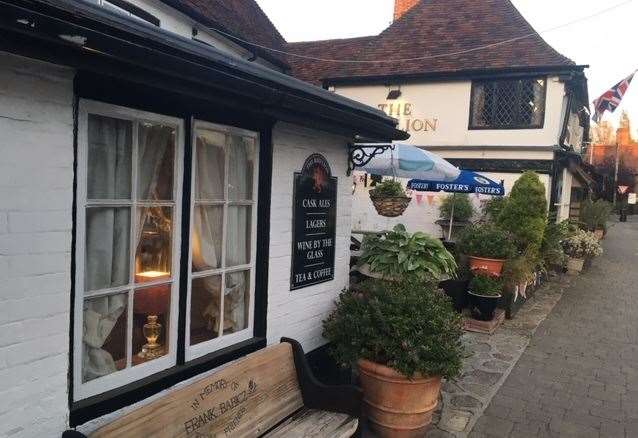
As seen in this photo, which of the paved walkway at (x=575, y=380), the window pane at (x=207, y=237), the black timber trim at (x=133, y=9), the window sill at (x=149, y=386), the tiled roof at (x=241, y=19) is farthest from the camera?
the tiled roof at (x=241, y=19)

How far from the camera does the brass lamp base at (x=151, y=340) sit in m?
3.17

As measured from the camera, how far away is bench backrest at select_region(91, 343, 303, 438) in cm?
263

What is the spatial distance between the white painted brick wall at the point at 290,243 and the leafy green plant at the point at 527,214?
18.5ft

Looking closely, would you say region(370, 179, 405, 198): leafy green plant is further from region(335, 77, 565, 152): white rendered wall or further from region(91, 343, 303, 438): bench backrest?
region(335, 77, 565, 152): white rendered wall

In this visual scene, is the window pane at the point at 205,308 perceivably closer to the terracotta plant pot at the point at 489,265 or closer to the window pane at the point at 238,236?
the window pane at the point at 238,236

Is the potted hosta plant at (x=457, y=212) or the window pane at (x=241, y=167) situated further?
the potted hosta plant at (x=457, y=212)

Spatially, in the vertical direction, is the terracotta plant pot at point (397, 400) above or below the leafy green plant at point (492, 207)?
below

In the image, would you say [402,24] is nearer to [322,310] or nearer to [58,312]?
[322,310]

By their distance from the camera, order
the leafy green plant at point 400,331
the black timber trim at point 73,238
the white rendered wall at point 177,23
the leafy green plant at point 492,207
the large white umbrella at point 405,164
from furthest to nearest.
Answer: the leafy green plant at point 492,207
the white rendered wall at point 177,23
the large white umbrella at point 405,164
the leafy green plant at point 400,331
the black timber trim at point 73,238

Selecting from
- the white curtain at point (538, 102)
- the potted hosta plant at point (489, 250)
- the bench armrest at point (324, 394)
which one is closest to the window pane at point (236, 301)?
the bench armrest at point (324, 394)

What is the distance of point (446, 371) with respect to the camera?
3883 millimetres

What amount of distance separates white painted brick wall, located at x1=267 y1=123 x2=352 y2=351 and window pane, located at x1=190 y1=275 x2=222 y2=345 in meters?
0.51

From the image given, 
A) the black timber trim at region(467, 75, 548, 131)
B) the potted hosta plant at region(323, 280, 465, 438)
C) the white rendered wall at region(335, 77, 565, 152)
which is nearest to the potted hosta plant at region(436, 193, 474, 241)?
the white rendered wall at region(335, 77, 565, 152)

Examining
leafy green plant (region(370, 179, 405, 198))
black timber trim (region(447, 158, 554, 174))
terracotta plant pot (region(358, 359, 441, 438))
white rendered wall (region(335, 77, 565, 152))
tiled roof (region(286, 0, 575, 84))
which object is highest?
tiled roof (region(286, 0, 575, 84))
